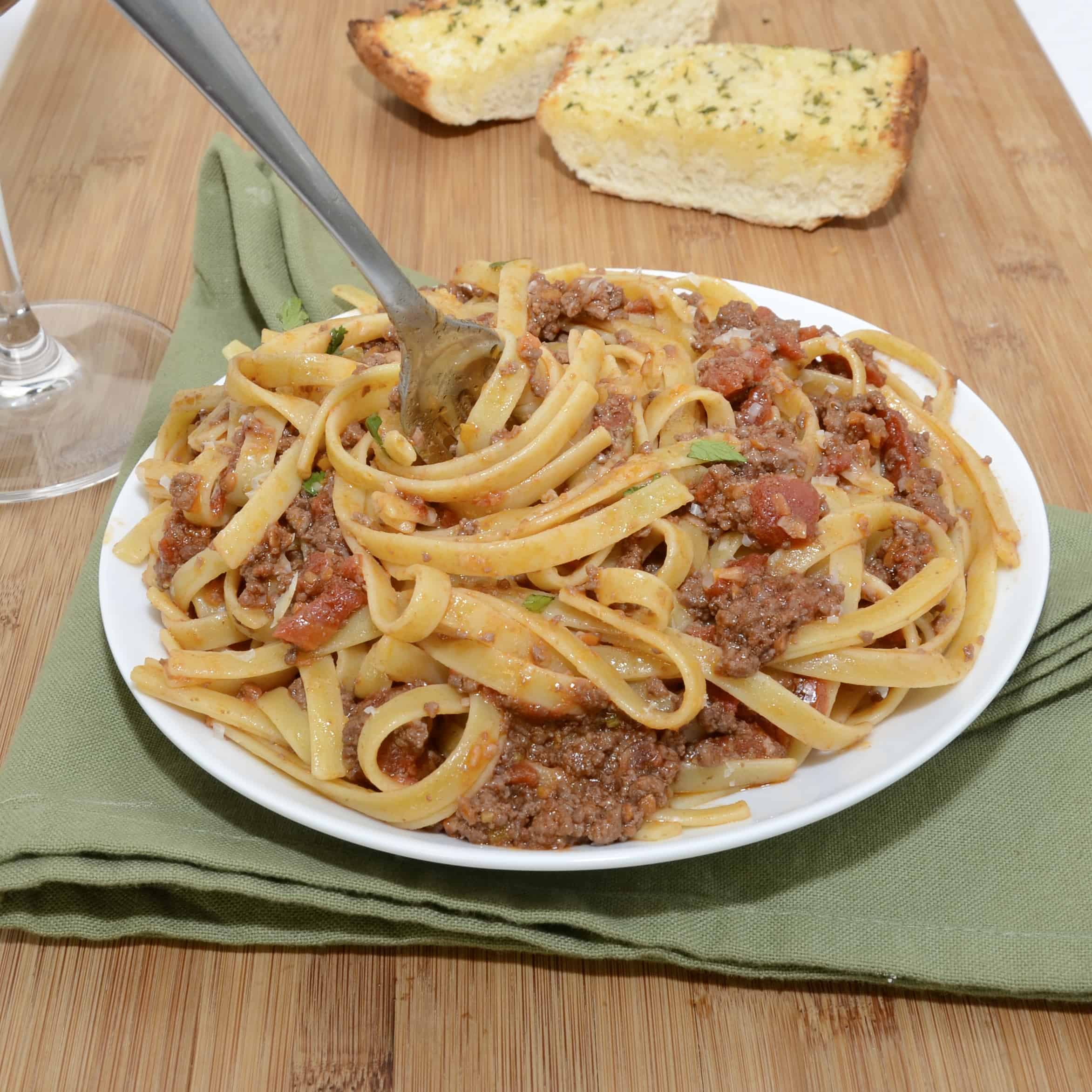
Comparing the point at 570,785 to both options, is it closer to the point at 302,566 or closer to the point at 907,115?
the point at 302,566

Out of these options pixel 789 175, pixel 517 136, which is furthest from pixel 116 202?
pixel 789 175

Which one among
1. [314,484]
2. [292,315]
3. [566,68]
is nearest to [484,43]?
[566,68]

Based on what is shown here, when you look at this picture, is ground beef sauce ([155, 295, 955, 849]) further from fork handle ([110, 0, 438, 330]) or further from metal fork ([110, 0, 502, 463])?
fork handle ([110, 0, 438, 330])

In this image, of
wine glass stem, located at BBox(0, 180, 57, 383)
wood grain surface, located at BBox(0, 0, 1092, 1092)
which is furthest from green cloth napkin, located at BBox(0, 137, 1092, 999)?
wine glass stem, located at BBox(0, 180, 57, 383)

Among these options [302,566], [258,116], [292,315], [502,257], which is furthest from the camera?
[502,257]

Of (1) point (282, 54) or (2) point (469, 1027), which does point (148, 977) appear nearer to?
(2) point (469, 1027)

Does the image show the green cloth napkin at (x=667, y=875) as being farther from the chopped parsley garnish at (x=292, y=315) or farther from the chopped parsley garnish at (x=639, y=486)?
the chopped parsley garnish at (x=292, y=315)
